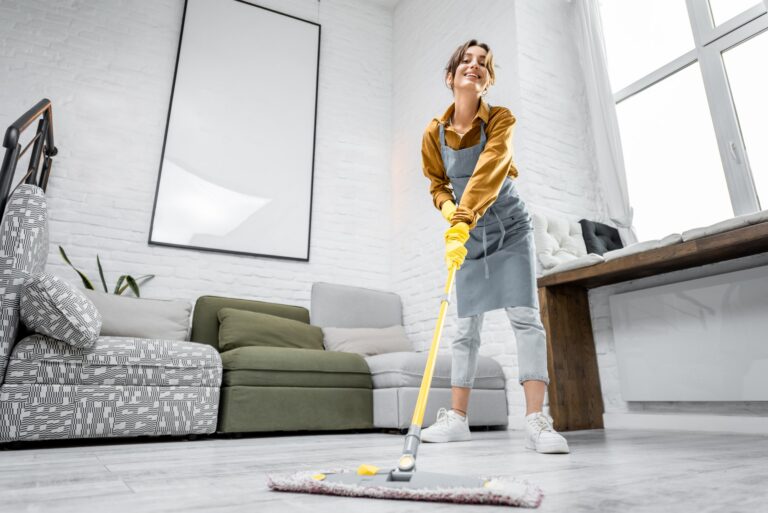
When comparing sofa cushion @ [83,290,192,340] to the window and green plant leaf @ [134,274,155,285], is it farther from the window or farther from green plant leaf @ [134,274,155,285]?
the window

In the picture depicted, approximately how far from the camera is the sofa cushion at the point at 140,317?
2486 mm

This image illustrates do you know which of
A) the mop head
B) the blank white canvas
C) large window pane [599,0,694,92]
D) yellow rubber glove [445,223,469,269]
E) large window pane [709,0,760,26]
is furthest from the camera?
large window pane [599,0,694,92]

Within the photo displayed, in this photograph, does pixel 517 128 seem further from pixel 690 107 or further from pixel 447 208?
pixel 447 208

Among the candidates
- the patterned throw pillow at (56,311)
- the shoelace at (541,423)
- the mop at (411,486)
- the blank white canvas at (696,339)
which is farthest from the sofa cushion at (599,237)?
the patterned throw pillow at (56,311)

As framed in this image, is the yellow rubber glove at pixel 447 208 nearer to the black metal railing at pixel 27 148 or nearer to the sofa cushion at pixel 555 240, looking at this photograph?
the sofa cushion at pixel 555 240

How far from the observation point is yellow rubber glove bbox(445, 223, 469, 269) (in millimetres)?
1246

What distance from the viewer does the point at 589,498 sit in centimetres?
76

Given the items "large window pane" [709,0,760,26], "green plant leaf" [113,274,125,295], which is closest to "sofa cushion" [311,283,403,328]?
"green plant leaf" [113,274,125,295]

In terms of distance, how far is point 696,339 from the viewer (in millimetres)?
2250

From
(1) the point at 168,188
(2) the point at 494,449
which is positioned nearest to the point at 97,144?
(1) the point at 168,188

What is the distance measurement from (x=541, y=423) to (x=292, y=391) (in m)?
1.31

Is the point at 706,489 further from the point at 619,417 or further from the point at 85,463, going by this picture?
the point at 619,417

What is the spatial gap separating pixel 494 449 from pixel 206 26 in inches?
151

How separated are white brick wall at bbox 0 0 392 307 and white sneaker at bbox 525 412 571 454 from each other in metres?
2.45
